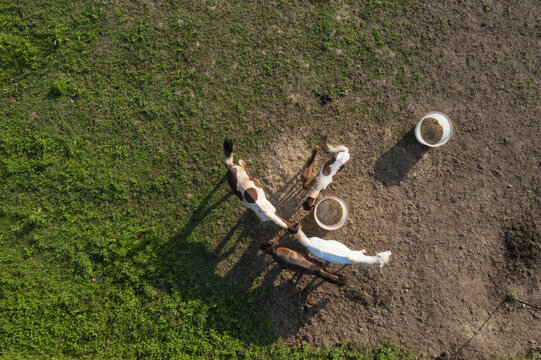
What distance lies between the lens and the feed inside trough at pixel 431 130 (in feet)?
16.2

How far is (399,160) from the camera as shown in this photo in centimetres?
498

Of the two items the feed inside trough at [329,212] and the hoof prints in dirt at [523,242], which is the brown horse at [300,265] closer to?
the feed inside trough at [329,212]

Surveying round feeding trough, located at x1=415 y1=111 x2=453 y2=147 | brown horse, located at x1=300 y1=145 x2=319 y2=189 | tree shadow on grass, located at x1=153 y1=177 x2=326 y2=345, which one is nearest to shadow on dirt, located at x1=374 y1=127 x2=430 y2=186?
round feeding trough, located at x1=415 y1=111 x2=453 y2=147

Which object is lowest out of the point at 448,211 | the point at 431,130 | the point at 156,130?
the point at 156,130

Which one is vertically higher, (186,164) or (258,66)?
(258,66)

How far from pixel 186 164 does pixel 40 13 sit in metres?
3.72

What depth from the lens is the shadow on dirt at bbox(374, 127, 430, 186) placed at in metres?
4.97

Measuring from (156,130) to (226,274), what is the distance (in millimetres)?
2738

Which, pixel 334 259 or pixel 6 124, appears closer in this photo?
pixel 334 259

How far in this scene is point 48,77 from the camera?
16.8 feet

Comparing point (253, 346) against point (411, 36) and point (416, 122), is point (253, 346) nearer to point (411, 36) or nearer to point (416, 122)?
point (416, 122)

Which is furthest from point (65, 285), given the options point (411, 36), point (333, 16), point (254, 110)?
point (411, 36)

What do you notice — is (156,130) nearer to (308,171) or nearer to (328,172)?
(308,171)

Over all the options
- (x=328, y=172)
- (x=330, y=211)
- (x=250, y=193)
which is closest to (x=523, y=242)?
(x=330, y=211)
